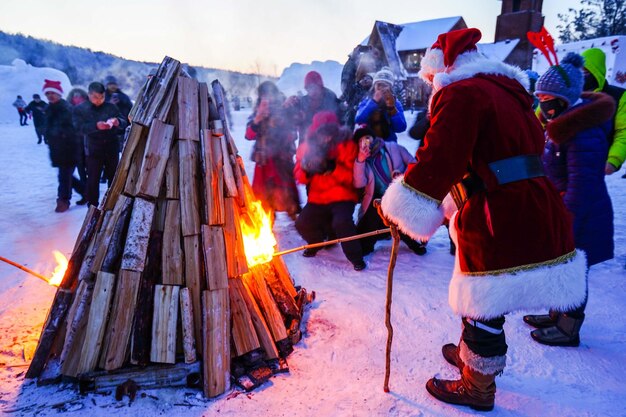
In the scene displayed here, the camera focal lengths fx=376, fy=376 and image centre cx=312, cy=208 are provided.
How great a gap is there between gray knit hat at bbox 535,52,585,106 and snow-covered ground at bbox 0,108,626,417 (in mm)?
1855

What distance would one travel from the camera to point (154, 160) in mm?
2494

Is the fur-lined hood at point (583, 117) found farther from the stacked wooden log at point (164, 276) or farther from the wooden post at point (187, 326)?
the wooden post at point (187, 326)

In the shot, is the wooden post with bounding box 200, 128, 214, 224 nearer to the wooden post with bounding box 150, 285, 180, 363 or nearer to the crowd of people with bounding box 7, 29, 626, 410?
the wooden post with bounding box 150, 285, 180, 363

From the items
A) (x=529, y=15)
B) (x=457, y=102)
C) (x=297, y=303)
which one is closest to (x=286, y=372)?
(x=297, y=303)

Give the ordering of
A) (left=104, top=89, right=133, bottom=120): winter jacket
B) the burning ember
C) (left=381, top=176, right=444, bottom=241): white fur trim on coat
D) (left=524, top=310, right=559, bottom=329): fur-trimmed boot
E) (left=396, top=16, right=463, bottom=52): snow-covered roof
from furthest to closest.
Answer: (left=396, top=16, right=463, bottom=52): snow-covered roof
(left=104, top=89, right=133, bottom=120): winter jacket
(left=524, top=310, right=559, bottom=329): fur-trimmed boot
the burning ember
(left=381, top=176, right=444, bottom=241): white fur trim on coat

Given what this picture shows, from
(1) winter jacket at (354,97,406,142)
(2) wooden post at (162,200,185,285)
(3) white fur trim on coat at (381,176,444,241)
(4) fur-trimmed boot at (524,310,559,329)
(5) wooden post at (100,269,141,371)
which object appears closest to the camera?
(3) white fur trim on coat at (381,176,444,241)

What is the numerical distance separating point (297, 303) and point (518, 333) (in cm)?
183

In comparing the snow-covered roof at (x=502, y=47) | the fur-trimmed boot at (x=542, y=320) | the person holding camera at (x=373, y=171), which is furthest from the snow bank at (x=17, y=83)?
the fur-trimmed boot at (x=542, y=320)

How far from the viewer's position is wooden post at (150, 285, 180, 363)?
2406mm

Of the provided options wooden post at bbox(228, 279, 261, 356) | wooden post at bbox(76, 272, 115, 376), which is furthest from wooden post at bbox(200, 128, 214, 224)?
wooden post at bbox(76, 272, 115, 376)

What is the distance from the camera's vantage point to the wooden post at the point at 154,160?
2.47 meters

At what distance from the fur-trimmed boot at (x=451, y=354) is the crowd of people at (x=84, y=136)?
5488mm

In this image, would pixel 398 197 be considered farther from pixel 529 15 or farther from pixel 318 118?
pixel 529 15

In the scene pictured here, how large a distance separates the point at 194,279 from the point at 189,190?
60cm
